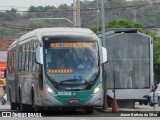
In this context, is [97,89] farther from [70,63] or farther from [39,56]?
[39,56]

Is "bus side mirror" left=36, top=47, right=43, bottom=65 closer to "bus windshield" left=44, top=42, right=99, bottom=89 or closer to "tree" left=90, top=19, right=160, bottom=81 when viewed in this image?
"bus windshield" left=44, top=42, right=99, bottom=89

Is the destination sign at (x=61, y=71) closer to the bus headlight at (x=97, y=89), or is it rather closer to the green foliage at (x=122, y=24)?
the bus headlight at (x=97, y=89)

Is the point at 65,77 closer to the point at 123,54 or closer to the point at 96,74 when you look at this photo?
the point at 96,74

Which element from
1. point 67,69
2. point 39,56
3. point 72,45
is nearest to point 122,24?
point 72,45

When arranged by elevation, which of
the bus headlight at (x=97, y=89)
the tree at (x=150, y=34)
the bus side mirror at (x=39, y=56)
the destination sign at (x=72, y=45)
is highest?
the destination sign at (x=72, y=45)

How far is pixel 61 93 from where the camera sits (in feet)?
86.8

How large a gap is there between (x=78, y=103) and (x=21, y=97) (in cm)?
581

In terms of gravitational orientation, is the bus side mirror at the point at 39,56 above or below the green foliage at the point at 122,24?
above

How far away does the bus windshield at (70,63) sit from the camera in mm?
26672

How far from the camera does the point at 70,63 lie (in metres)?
26.9

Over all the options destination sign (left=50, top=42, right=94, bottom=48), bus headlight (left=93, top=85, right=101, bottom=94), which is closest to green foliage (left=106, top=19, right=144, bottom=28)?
destination sign (left=50, top=42, right=94, bottom=48)

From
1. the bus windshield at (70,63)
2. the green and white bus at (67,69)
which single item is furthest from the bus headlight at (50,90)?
the bus windshield at (70,63)

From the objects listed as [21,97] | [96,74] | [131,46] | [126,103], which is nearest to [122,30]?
[131,46]

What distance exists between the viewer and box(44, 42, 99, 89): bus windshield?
2667 centimetres
